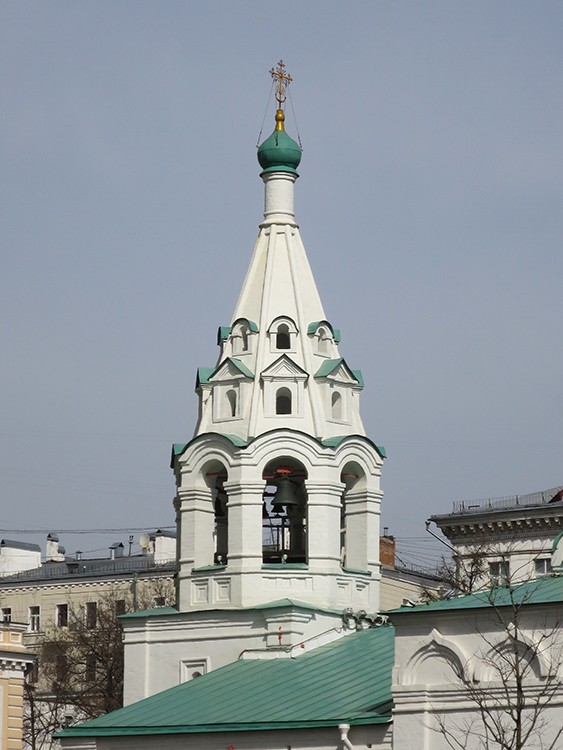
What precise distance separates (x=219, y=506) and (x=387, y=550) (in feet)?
105

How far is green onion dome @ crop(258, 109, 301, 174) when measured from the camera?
45219mm

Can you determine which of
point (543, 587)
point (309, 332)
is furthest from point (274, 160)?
point (543, 587)

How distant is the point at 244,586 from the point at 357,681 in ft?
14.9

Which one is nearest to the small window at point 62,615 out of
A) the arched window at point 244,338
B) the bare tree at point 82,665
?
the bare tree at point 82,665

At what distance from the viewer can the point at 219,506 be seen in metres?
44.0

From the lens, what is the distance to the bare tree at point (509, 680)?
32.2 meters

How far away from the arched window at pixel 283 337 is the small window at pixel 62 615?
34.2 meters

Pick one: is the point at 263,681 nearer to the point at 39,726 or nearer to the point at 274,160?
the point at 274,160

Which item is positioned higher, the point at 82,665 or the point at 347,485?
the point at 82,665

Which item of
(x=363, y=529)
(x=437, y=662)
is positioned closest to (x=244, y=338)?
(x=363, y=529)

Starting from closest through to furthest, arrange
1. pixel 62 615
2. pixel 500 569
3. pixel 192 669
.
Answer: pixel 192 669 < pixel 500 569 < pixel 62 615

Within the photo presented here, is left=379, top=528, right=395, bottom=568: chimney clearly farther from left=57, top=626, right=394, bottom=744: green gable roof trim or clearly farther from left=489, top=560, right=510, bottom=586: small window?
left=57, top=626, right=394, bottom=744: green gable roof trim

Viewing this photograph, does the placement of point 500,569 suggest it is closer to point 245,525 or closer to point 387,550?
point 387,550

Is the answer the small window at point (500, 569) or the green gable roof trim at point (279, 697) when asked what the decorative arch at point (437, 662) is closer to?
the green gable roof trim at point (279, 697)
